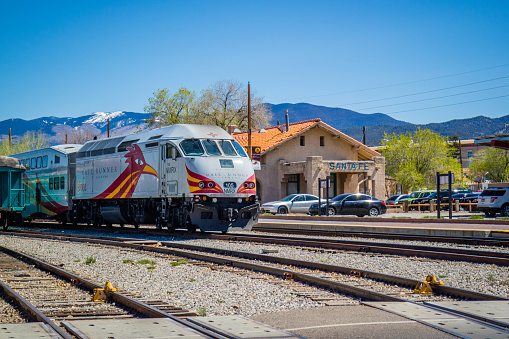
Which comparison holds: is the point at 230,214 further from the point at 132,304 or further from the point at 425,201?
the point at 425,201

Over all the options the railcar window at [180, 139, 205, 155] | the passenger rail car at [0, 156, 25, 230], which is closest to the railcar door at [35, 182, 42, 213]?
the passenger rail car at [0, 156, 25, 230]

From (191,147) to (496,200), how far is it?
69.0ft

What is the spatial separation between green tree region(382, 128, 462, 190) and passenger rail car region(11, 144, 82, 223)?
4611 centimetres

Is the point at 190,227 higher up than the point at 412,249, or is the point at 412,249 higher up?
the point at 190,227

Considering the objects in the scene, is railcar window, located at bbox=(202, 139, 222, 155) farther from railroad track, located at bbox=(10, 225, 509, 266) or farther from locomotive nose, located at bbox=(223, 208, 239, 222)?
railroad track, located at bbox=(10, 225, 509, 266)

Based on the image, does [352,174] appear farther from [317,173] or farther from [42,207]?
[42,207]

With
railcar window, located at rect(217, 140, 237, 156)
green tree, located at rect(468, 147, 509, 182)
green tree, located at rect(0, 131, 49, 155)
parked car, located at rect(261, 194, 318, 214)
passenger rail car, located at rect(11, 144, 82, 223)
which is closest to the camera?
railcar window, located at rect(217, 140, 237, 156)

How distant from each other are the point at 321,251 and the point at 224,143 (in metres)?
6.83

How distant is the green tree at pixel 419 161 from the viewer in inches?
2645

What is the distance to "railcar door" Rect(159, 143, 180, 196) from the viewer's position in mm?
19234

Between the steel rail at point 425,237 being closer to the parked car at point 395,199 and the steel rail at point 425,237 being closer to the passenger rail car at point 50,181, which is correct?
the passenger rail car at point 50,181

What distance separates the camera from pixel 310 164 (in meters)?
44.5

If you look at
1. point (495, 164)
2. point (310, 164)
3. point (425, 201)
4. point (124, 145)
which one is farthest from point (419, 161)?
point (124, 145)

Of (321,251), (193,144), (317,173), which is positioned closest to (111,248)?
(193,144)
